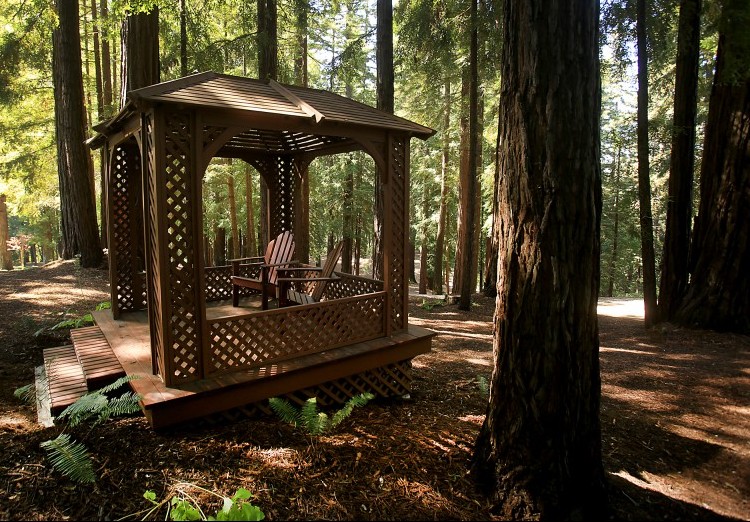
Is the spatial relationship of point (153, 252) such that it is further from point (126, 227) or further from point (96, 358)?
point (126, 227)

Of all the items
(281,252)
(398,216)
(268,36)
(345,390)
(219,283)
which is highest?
(268,36)

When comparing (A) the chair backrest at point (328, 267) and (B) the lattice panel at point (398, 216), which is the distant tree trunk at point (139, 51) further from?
(B) the lattice panel at point (398, 216)

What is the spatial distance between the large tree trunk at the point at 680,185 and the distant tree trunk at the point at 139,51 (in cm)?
883

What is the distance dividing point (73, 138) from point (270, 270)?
23.3ft

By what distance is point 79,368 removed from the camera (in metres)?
4.48

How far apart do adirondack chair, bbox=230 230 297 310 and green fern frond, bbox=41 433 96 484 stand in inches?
128

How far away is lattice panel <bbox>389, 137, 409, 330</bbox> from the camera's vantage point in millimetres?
5145

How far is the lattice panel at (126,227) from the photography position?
5.49 metres

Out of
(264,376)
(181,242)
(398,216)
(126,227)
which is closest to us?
(181,242)

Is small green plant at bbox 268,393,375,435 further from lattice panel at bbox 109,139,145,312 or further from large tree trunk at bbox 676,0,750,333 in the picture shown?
large tree trunk at bbox 676,0,750,333

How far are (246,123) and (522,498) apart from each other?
3.63 m

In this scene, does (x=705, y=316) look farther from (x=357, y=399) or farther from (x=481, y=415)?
(x=357, y=399)

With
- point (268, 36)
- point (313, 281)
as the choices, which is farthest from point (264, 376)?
point (268, 36)

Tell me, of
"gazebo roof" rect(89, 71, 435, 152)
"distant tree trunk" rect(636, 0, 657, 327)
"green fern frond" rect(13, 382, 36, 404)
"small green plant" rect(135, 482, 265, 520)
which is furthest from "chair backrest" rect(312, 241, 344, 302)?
"distant tree trunk" rect(636, 0, 657, 327)
